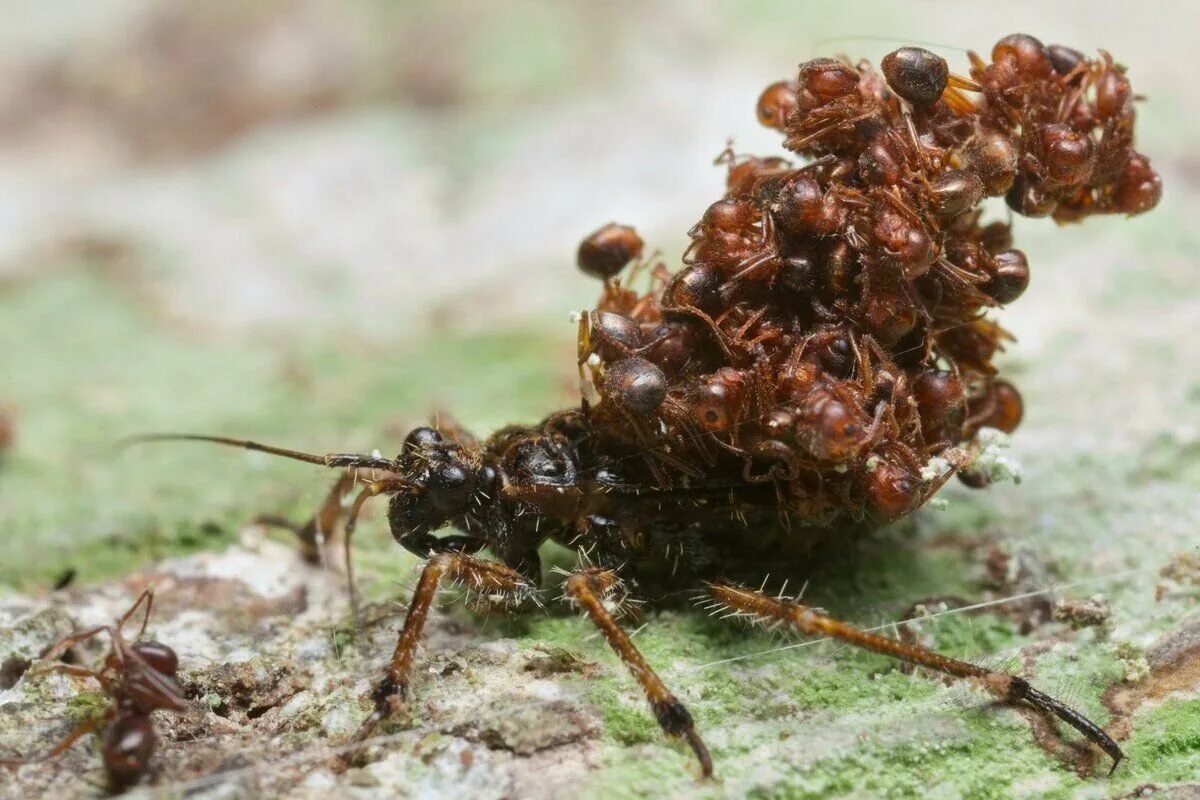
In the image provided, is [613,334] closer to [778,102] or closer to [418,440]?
[418,440]

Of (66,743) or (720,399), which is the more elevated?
(720,399)

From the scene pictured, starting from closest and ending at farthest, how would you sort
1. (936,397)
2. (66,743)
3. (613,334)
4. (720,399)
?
1. (66,743)
2. (720,399)
3. (936,397)
4. (613,334)

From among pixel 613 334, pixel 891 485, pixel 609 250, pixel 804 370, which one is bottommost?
pixel 891 485

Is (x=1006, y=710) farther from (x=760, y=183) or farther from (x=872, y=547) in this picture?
(x=760, y=183)

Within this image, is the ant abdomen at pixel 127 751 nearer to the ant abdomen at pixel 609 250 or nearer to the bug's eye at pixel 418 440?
the bug's eye at pixel 418 440

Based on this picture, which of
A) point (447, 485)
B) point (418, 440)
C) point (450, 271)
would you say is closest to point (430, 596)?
point (447, 485)

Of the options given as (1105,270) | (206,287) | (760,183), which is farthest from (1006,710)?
(206,287)
